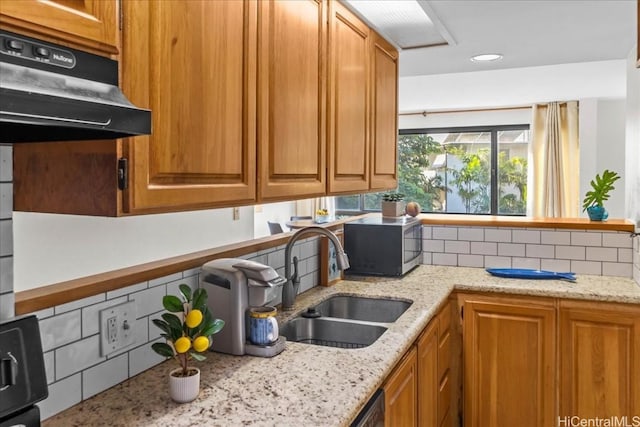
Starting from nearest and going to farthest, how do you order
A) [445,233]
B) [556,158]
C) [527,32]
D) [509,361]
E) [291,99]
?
[291,99] → [509,361] → [527,32] → [445,233] → [556,158]

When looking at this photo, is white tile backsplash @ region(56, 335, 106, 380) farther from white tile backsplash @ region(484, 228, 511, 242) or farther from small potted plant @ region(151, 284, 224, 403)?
white tile backsplash @ region(484, 228, 511, 242)

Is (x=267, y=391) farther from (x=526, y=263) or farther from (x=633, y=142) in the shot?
(x=633, y=142)

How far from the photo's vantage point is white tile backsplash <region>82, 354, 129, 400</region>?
1239 mm

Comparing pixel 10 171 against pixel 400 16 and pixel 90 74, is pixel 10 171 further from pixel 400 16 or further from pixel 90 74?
pixel 400 16

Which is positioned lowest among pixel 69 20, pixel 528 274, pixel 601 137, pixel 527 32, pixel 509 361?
pixel 509 361

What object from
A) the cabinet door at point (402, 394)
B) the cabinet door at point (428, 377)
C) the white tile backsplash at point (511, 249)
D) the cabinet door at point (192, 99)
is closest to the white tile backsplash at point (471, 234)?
the white tile backsplash at point (511, 249)

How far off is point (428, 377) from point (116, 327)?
48.7 inches

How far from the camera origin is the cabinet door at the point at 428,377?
6.32 feet

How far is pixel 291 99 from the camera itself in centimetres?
165

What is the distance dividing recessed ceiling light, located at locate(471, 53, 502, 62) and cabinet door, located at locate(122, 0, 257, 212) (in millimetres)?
2016

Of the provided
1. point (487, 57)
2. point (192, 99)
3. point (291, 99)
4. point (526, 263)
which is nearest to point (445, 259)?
point (526, 263)

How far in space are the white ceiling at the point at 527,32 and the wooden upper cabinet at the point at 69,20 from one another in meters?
1.53

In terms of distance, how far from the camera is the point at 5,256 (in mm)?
1070

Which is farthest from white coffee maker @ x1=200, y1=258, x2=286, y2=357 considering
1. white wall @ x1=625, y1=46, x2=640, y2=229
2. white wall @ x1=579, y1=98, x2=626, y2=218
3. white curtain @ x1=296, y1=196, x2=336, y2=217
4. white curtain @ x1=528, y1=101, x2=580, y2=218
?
white curtain @ x1=296, y1=196, x2=336, y2=217
